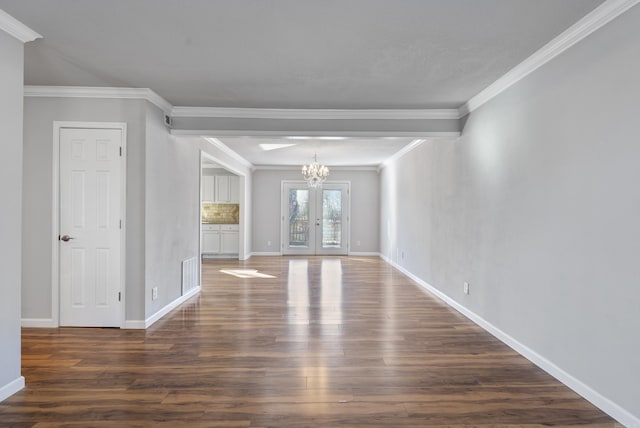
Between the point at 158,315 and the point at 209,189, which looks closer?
the point at 158,315

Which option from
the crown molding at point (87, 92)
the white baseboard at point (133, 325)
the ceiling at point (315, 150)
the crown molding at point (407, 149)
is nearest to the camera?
the crown molding at point (87, 92)

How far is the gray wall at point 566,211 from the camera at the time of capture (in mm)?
2188

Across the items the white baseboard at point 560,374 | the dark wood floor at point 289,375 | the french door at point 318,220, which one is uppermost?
the french door at point 318,220

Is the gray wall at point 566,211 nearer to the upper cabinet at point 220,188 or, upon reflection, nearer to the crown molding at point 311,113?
the crown molding at point 311,113

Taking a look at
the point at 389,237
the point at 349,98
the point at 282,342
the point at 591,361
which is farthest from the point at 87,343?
the point at 389,237

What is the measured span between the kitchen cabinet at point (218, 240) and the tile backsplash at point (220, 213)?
139 millimetres

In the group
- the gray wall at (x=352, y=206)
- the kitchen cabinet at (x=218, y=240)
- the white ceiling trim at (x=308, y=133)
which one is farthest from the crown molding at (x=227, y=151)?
the kitchen cabinet at (x=218, y=240)

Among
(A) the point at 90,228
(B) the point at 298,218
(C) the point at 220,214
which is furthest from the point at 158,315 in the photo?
(B) the point at 298,218

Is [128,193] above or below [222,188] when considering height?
below

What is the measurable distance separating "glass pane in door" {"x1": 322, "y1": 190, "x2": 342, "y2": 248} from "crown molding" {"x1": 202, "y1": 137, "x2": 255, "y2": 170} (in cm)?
236

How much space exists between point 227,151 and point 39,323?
14.8 ft

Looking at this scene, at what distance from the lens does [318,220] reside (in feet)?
34.8

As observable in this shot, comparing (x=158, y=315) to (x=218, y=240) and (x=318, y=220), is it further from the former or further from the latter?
(x=318, y=220)

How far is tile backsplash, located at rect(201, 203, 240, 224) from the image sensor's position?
9820 millimetres
